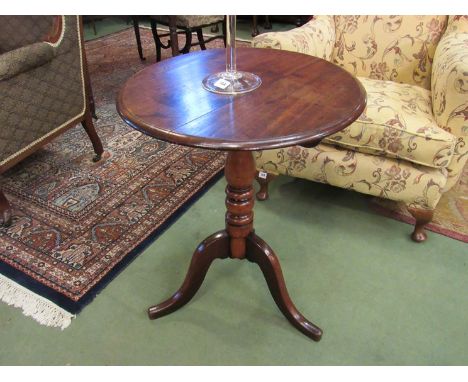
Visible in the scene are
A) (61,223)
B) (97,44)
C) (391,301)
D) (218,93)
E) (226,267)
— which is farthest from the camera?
(97,44)

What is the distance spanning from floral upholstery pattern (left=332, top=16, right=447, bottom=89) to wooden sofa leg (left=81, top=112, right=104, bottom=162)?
46.5 inches

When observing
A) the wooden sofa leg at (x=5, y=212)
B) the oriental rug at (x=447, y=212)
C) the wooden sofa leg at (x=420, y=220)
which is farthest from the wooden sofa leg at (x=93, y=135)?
the wooden sofa leg at (x=420, y=220)

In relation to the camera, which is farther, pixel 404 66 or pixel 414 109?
pixel 404 66

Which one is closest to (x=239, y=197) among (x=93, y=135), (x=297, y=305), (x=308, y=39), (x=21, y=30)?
(x=297, y=305)

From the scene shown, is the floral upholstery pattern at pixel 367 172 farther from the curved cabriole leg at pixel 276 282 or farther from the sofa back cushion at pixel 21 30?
the sofa back cushion at pixel 21 30

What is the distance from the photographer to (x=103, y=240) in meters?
1.40

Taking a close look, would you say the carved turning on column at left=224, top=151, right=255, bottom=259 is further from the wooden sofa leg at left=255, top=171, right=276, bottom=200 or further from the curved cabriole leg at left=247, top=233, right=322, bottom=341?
the wooden sofa leg at left=255, top=171, right=276, bottom=200

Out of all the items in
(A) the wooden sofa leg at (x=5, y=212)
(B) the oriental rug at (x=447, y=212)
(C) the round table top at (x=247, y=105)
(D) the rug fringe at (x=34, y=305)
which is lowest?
(B) the oriental rug at (x=447, y=212)

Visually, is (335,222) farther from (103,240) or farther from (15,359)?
(15,359)

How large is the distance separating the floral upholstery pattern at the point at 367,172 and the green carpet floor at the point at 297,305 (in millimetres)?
173

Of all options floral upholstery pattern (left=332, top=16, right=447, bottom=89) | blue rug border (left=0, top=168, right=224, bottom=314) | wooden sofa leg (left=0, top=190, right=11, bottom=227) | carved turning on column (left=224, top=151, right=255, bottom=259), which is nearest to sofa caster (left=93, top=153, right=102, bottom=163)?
wooden sofa leg (left=0, top=190, right=11, bottom=227)

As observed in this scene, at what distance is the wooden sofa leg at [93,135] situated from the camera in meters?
1.81

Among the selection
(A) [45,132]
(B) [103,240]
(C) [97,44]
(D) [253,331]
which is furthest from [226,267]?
(C) [97,44]

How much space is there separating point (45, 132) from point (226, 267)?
0.95m
